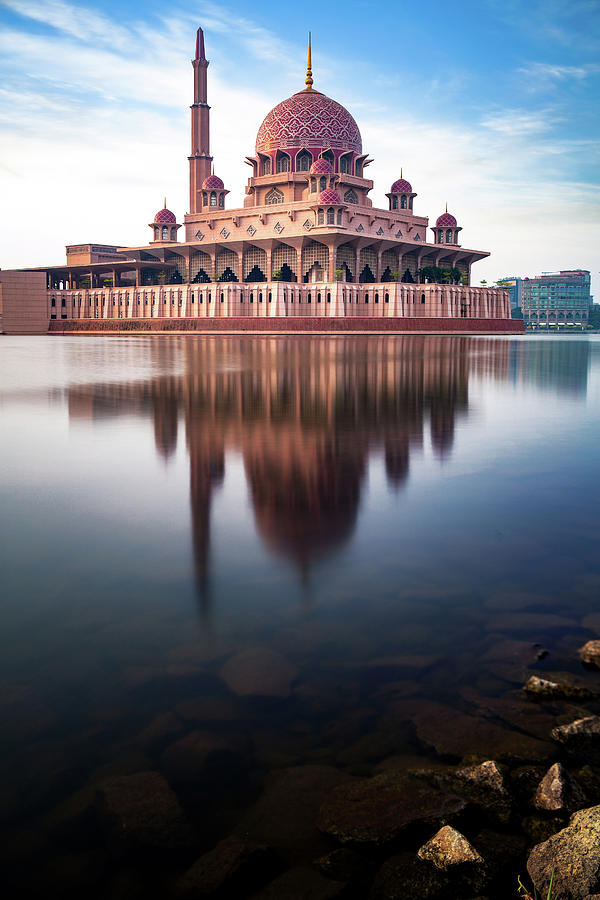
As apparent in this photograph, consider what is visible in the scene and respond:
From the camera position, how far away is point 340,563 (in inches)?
174

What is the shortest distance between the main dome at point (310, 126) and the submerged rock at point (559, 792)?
67.2 meters

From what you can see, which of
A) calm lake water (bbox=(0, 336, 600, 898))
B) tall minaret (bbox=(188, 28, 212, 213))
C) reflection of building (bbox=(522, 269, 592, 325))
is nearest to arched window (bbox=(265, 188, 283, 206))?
tall minaret (bbox=(188, 28, 212, 213))

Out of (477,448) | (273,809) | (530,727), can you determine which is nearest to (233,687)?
(273,809)

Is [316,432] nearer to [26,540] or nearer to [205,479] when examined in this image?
[205,479]

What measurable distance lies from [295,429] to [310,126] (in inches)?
2435

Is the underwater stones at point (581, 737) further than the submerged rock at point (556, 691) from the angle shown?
No

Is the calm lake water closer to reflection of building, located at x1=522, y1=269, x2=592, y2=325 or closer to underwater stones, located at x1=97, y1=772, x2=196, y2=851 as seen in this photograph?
underwater stones, located at x1=97, y1=772, x2=196, y2=851

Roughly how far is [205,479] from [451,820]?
4.47m

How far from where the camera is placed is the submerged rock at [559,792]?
2.38 m

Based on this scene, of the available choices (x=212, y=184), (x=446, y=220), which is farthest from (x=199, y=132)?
(x=446, y=220)

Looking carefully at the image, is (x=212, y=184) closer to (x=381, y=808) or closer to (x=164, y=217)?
(x=164, y=217)

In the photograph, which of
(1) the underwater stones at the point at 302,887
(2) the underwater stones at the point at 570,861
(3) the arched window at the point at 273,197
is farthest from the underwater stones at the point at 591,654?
(3) the arched window at the point at 273,197

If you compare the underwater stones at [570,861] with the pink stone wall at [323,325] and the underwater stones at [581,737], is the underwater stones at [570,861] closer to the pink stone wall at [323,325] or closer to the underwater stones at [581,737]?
the underwater stones at [581,737]

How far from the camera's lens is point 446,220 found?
7031 centimetres
